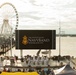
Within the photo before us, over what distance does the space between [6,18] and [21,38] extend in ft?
35.5

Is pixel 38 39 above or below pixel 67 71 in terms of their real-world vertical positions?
above

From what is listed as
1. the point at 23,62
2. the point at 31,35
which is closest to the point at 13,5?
the point at 31,35

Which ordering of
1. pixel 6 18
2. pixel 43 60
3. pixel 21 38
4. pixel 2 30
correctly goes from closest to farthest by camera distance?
pixel 43 60 < pixel 21 38 < pixel 6 18 < pixel 2 30

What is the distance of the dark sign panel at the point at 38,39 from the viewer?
2775cm

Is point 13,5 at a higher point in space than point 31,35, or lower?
higher

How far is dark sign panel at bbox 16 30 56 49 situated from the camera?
1093 inches

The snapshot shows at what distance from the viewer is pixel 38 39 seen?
91.4 ft

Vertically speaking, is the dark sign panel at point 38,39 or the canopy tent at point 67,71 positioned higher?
the dark sign panel at point 38,39

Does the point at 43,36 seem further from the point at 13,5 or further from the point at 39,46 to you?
the point at 13,5

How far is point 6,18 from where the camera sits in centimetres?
3775

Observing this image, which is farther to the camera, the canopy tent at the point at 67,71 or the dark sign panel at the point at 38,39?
the dark sign panel at the point at 38,39

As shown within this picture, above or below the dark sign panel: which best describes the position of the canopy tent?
below

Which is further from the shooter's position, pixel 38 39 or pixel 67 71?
pixel 38 39

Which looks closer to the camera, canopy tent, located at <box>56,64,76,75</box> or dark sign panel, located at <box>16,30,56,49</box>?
canopy tent, located at <box>56,64,76,75</box>
